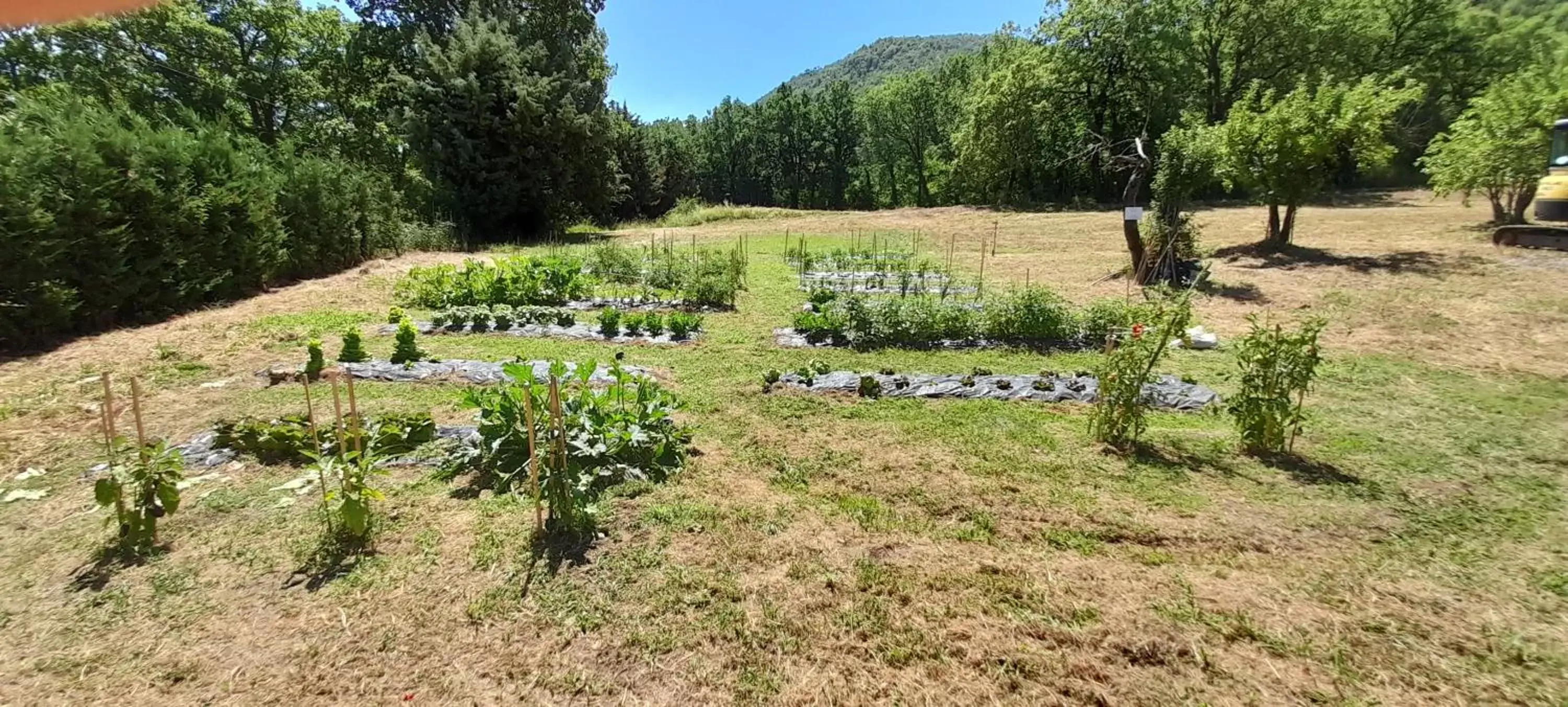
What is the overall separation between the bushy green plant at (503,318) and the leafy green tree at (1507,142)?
1769 centimetres

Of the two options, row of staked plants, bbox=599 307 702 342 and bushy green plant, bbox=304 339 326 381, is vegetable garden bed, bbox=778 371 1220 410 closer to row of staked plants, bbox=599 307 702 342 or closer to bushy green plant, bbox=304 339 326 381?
row of staked plants, bbox=599 307 702 342

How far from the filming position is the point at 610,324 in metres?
8.49

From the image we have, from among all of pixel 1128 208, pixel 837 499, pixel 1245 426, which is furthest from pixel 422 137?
pixel 1245 426

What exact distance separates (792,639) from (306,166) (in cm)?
1404

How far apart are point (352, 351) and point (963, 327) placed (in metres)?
6.73

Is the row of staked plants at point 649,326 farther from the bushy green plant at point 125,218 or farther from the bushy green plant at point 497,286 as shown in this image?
the bushy green plant at point 125,218

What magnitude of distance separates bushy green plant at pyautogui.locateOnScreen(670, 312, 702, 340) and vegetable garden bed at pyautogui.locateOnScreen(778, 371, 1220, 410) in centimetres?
233

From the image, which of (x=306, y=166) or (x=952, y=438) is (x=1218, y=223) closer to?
(x=952, y=438)

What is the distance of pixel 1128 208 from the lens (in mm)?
10992

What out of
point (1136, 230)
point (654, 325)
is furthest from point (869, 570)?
point (1136, 230)

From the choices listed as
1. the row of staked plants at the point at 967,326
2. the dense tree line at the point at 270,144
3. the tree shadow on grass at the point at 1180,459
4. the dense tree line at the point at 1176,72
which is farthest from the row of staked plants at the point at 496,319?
the dense tree line at the point at 1176,72

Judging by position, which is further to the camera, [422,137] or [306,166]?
[422,137]

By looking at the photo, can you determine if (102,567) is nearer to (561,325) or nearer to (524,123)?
(561,325)

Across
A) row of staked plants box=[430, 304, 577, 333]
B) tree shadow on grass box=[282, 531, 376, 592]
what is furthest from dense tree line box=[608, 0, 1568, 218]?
tree shadow on grass box=[282, 531, 376, 592]
